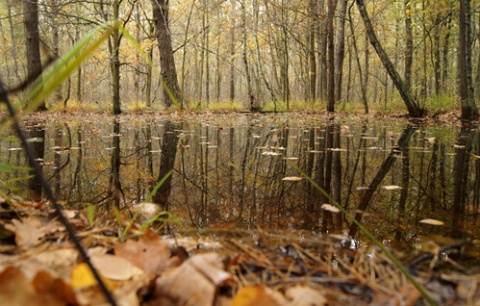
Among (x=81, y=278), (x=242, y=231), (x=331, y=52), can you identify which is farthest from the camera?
(x=331, y=52)

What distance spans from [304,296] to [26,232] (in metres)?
0.84

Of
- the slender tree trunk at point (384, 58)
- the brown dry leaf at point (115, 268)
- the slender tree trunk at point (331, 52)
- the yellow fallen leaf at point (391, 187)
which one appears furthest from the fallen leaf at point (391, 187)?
the slender tree trunk at point (331, 52)

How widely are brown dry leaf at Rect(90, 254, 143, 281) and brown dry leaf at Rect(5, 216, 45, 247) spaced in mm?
268

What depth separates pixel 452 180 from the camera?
2.01 m

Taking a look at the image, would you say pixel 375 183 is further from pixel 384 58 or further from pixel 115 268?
pixel 384 58

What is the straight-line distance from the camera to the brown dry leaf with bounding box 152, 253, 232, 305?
2.03ft

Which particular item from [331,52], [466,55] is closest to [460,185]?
[466,55]

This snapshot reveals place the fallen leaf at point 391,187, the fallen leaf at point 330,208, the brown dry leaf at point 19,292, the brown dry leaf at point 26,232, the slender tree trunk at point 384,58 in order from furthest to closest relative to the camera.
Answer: the slender tree trunk at point 384,58 → the fallen leaf at point 391,187 → the fallen leaf at point 330,208 → the brown dry leaf at point 26,232 → the brown dry leaf at point 19,292

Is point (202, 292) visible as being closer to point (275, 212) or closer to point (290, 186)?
point (275, 212)

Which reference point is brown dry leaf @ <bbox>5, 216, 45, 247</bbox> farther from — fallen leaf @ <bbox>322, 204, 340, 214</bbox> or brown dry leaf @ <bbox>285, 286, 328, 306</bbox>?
fallen leaf @ <bbox>322, 204, 340, 214</bbox>

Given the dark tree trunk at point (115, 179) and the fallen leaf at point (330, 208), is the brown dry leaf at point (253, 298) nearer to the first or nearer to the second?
the fallen leaf at point (330, 208)

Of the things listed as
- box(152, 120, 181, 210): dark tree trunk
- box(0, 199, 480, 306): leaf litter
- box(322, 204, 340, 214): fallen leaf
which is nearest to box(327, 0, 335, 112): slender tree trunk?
box(152, 120, 181, 210): dark tree trunk

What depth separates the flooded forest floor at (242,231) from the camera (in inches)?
26.5

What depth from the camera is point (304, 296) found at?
67 centimetres
